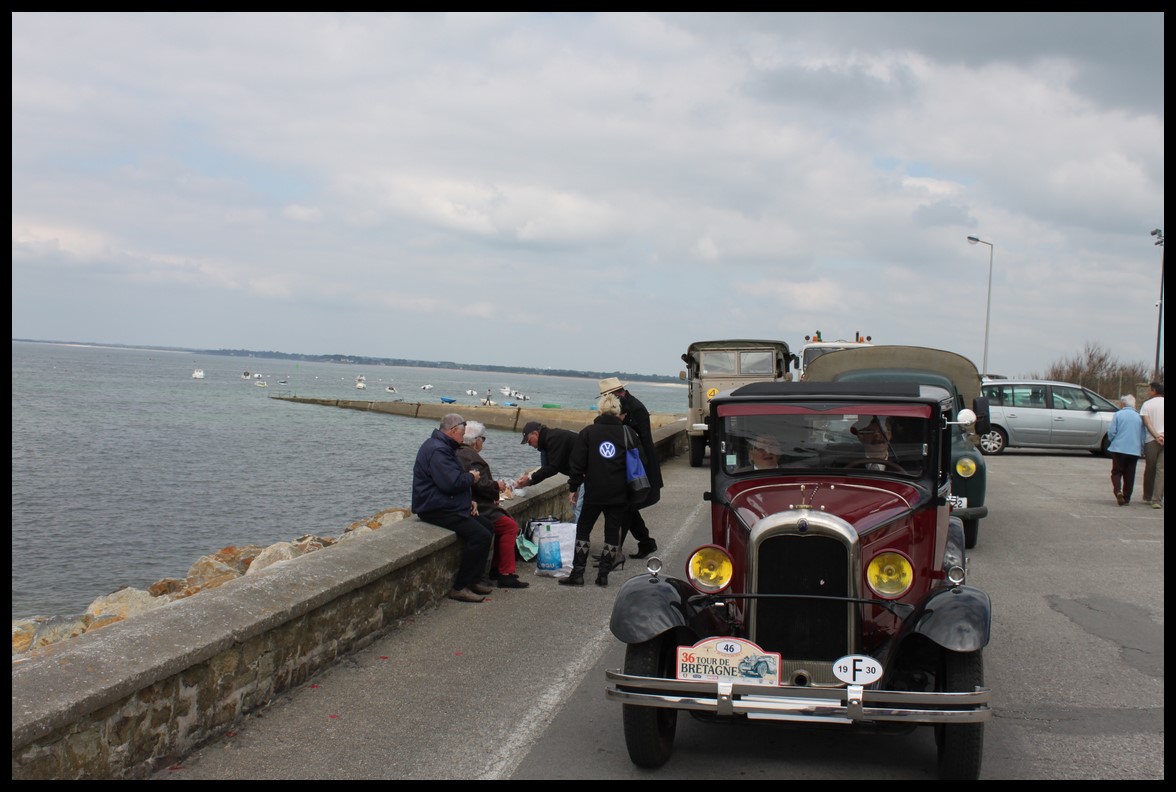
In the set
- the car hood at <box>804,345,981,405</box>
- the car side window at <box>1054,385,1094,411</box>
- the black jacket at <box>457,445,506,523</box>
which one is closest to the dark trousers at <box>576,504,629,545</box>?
the black jacket at <box>457,445,506,523</box>

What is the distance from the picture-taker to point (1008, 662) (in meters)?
6.89

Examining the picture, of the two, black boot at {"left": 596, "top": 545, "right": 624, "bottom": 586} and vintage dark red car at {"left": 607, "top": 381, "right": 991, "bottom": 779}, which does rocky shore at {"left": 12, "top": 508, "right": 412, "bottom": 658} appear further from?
vintage dark red car at {"left": 607, "top": 381, "right": 991, "bottom": 779}

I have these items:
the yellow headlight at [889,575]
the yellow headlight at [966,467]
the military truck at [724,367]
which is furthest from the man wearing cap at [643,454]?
the military truck at [724,367]

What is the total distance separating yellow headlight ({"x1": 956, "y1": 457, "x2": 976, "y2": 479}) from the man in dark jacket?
556 cm

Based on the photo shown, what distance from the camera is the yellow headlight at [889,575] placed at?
5.37m

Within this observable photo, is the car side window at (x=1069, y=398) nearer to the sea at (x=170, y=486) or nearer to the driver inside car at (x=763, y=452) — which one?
the sea at (x=170, y=486)

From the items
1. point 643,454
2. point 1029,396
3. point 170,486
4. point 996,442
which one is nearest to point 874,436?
point 643,454

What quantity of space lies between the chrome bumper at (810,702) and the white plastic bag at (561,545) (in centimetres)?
471

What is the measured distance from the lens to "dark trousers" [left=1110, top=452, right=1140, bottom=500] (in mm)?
15328

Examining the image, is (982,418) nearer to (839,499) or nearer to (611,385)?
(611,385)

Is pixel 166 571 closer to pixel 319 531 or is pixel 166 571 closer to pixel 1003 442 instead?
pixel 319 531

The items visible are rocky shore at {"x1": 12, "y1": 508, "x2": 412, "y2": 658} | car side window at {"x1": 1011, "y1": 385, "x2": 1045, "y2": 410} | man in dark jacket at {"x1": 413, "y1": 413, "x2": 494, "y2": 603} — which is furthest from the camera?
car side window at {"x1": 1011, "y1": 385, "x2": 1045, "y2": 410}

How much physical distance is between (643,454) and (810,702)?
233 inches

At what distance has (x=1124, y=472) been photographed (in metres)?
15.5
